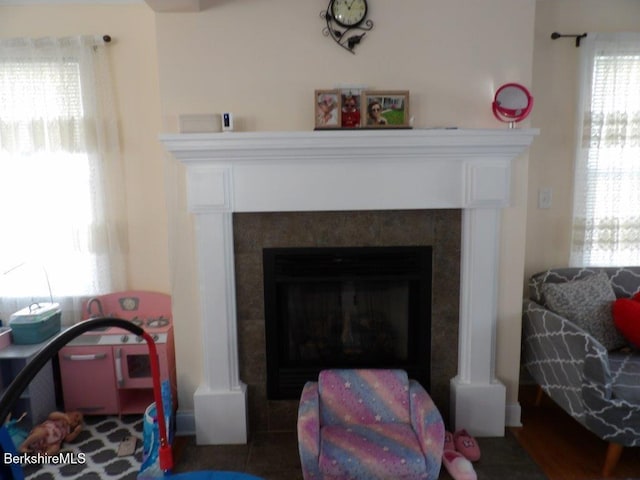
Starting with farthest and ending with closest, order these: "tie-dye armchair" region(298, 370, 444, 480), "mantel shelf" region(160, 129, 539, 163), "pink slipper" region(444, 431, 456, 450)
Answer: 1. "pink slipper" region(444, 431, 456, 450)
2. "mantel shelf" region(160, 129, 539, 163)
3. "tie-dye armchair" region(298, 370, 444, 480)

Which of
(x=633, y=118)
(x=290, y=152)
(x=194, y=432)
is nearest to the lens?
(x=290, y=152)

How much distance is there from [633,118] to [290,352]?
2.50 m

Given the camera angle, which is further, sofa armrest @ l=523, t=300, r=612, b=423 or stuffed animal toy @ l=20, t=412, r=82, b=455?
stuffed animal toy @ l=20, t=412, r=82, b=455

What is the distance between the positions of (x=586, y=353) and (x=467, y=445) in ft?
2.43

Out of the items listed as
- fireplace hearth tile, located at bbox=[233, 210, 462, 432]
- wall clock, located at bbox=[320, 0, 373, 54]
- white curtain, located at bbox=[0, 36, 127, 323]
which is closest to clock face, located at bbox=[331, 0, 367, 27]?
wall clock, located at bbox=[320, 0, 373, 54]

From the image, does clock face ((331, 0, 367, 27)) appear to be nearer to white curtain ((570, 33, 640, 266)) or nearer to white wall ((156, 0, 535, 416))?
white wall ((156, 0, 535, 416))


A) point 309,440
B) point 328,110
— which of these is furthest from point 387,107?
point 309,440

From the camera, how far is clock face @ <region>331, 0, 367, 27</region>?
2.29m

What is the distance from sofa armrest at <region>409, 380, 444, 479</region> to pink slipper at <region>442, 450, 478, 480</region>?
0.64 ft

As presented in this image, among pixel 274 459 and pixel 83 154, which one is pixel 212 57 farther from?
pixel 274 459

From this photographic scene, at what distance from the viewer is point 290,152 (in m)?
2.27

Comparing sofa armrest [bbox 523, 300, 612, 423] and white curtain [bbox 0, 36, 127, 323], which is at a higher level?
white curtain [bbox 0, 36, 127, 323]

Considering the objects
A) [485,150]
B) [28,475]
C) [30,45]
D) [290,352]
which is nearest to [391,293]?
[290,352]

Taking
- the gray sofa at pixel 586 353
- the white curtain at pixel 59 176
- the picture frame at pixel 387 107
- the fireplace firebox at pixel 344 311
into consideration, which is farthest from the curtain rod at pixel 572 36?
the white curtain at pixel 59 176
